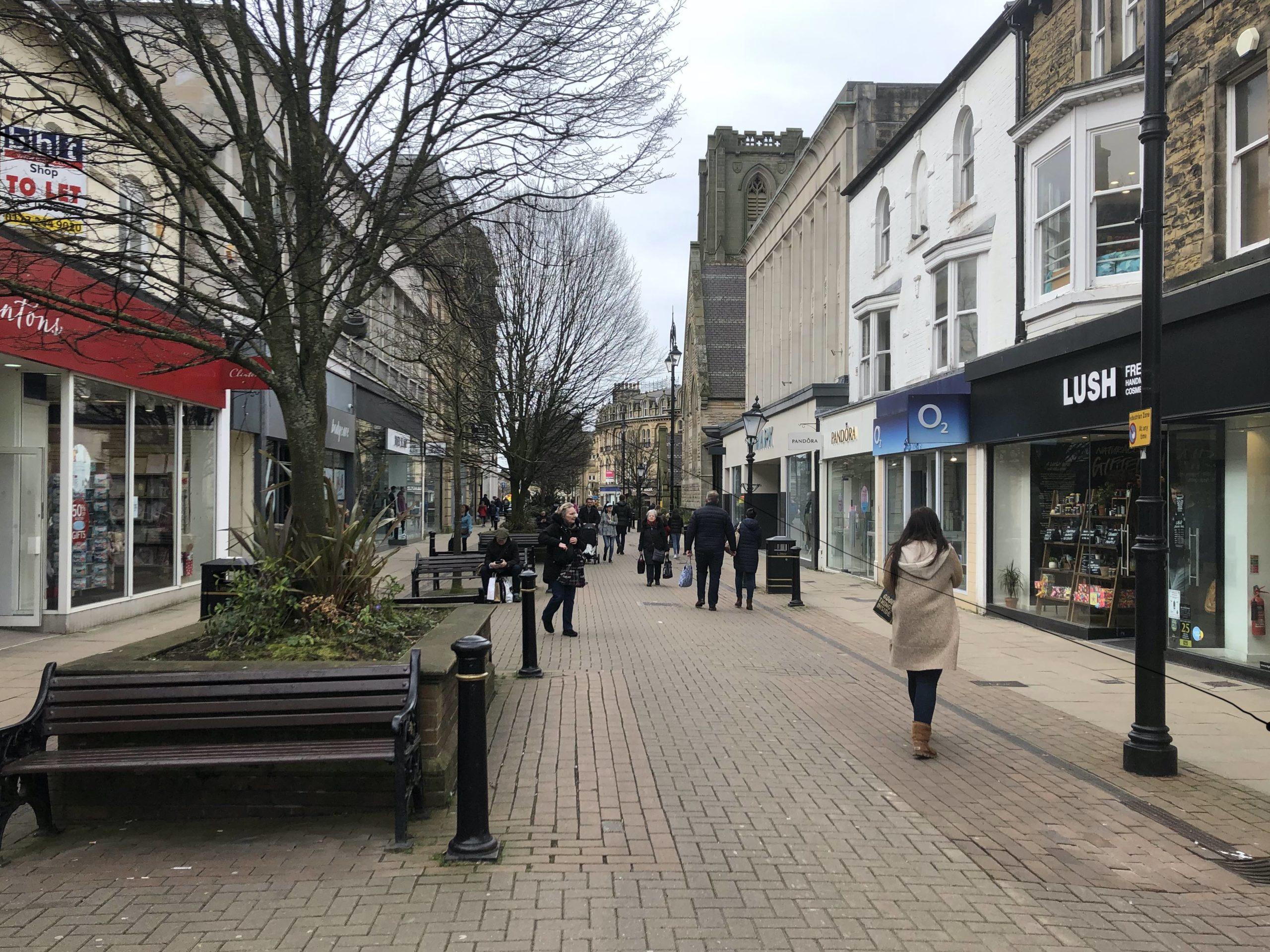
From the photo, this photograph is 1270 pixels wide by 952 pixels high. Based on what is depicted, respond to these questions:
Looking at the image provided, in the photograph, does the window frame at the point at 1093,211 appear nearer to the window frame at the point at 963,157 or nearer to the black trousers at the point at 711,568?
the window frame at the point at 963,157

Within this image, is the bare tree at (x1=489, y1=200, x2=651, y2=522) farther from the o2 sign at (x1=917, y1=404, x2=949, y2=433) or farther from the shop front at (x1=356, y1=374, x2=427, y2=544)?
the o2 sign at (x1=917, y1=404, x2=949, y2=433)

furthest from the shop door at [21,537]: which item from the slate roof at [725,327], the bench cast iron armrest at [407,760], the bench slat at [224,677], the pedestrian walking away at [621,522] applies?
the slate roof at [725,327]

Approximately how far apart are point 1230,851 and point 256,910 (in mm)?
4789

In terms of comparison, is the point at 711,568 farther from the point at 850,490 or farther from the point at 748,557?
the point at 850,490

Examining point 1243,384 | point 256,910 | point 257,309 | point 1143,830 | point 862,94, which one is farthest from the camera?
point 862,94

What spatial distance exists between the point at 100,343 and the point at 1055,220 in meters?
13.1

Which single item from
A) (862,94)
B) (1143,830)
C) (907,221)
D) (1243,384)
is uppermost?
(862,94)

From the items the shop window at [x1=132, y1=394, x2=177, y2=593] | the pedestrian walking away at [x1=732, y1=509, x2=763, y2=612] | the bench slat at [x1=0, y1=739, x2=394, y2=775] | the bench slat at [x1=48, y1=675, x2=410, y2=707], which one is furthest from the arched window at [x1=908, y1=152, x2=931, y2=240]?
the bench slat at [x1=0, y1=739, x2=394, y2=775]

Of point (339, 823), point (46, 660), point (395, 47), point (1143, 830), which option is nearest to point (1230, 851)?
point (1143, 830)

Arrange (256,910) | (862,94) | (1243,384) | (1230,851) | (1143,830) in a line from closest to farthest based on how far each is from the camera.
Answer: (256,910) → (1230,851) → (1143,830) → (1243,384) → (862,94)

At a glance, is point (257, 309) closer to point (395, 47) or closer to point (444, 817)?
point (395, 47)

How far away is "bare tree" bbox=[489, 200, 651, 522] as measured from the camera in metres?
25.4

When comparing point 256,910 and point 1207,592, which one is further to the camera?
point 1207,592

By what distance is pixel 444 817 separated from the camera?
16.7ft
